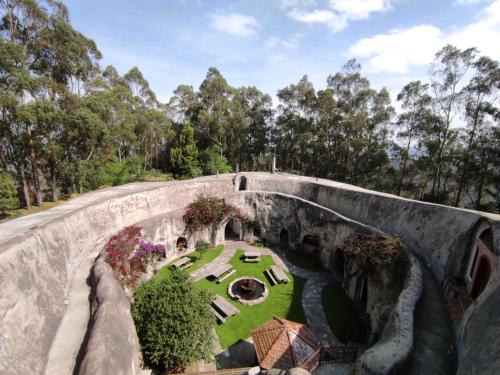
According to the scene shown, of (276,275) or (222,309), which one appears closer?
(222,309)

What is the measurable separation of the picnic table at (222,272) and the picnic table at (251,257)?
161 cm

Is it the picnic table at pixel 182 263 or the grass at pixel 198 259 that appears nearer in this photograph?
the grass at pixel 198 259

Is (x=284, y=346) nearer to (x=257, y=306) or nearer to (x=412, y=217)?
(x=257, y=306)

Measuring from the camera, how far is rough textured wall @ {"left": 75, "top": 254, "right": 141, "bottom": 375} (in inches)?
226

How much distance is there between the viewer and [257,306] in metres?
14.5

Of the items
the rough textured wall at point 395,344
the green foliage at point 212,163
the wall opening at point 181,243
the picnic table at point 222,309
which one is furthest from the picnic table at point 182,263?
the green foliage at point 212,163

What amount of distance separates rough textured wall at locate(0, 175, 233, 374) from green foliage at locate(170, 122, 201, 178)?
24.4 metres

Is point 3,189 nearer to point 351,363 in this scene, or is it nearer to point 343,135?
point 351,363

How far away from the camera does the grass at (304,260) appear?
18683 millimetres

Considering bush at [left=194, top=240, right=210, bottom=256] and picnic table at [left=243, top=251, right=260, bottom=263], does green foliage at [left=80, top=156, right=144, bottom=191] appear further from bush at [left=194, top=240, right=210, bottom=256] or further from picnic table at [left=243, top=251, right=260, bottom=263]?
picnic table at [left=243, top=251, right=260, bottom=263]

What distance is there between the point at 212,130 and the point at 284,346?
3569 cm

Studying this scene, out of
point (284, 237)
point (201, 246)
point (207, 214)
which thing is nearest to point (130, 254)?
point (201, 246)

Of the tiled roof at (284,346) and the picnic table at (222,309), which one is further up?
the tiled roof at (284,346)

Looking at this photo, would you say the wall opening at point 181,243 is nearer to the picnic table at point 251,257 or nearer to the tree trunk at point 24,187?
the picnic table at point 251,257
